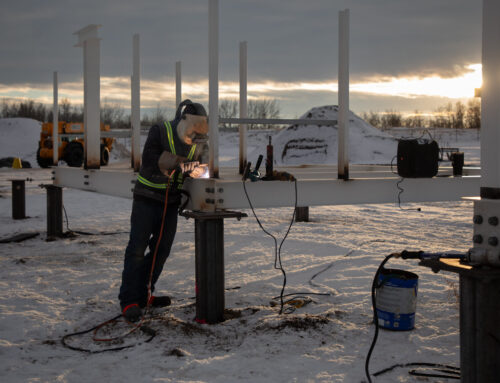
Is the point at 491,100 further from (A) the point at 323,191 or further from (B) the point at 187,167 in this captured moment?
(B) the point at 187,167

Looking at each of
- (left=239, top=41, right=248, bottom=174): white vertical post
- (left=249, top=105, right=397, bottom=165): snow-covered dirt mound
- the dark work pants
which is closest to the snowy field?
the dark work pants

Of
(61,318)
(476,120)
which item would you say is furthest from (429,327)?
(476,120)

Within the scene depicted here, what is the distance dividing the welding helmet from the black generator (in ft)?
6.48

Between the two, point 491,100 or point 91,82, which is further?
point 91,82

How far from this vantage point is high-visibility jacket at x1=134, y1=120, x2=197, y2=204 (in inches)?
198

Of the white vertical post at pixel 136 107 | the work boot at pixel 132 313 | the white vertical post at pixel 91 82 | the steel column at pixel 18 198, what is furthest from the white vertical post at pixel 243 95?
the steel column at pixel 18 198

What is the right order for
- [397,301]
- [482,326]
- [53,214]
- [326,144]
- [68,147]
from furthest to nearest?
1. [326,144]
2. [68,147]
3. [53,214]
4. [397,301]
5. [482,326]

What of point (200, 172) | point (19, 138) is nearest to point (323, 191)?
point (200, 172)

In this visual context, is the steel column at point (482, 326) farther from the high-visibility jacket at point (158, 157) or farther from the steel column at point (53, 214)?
the steel column at point (53, 214)

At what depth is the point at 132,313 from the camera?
200 inches

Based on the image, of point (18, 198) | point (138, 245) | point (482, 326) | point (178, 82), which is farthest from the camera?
point (18, 198)

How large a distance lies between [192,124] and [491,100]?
272 cm

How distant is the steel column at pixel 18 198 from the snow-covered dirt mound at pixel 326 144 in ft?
47.5

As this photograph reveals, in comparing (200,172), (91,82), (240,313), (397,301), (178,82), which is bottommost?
(240,313)
